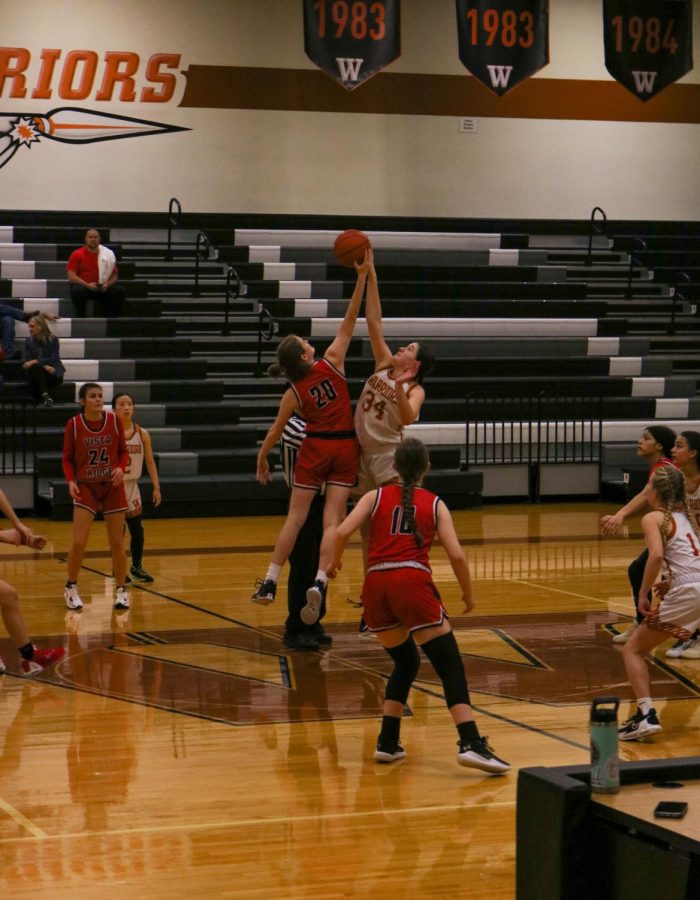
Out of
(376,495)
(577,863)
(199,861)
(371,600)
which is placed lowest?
(199,861)

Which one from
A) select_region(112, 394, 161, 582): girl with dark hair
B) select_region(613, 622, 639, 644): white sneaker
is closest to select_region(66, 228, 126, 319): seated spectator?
select_region(112, 394, 161, 582): girl with dark hair

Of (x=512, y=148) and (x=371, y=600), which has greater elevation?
(x=512, y=148)

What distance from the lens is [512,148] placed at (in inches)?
779

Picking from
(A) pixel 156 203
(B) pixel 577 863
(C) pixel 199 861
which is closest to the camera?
(B) pixel 577 863

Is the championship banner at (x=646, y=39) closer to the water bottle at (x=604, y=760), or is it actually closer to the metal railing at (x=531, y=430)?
the metal railing at (x=531, y=430)

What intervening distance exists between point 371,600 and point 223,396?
1066 cm

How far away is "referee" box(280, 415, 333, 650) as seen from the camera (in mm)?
8102

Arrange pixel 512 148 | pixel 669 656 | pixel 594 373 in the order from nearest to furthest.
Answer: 1. pixel 669 656
2. pixel 594 373
3. pixel 512 148

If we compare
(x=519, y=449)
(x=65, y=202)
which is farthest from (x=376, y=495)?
(x=65, y=202)

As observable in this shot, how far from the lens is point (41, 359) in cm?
1478

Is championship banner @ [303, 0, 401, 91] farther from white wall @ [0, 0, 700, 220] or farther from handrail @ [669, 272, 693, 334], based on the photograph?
handrail @ [669, 272, 693, 334]

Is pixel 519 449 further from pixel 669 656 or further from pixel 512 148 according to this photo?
pixel 669 656

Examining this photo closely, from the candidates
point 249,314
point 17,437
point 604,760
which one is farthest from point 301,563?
point 249,314

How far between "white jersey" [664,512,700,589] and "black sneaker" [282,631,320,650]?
222 centimetres
